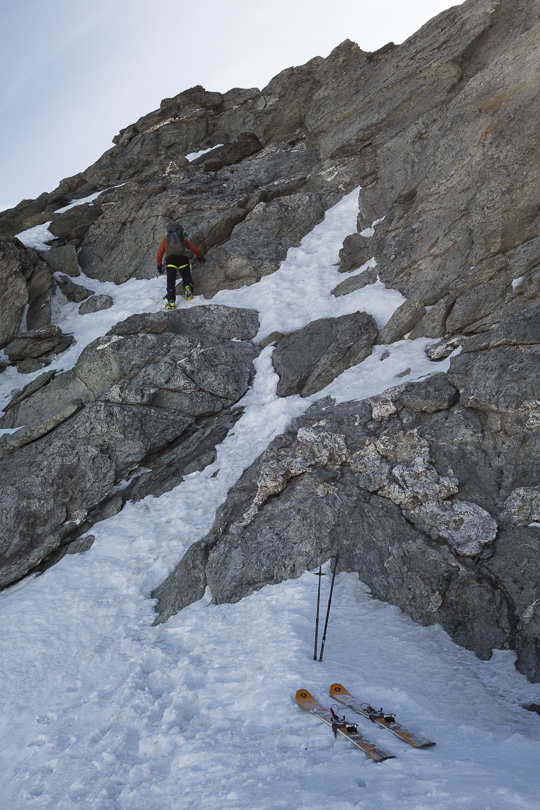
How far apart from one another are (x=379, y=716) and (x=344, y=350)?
9962mm

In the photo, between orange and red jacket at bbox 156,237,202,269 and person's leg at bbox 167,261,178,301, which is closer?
person's leg at bbox 167,261,178,301

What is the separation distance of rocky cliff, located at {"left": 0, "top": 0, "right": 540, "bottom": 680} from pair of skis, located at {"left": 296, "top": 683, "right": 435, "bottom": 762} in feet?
8.98

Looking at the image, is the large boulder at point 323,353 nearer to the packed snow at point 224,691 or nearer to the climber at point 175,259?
the packed snow at point 224,691

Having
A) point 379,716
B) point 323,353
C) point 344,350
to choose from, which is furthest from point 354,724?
point 323,353

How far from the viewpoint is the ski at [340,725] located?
5.05 metres

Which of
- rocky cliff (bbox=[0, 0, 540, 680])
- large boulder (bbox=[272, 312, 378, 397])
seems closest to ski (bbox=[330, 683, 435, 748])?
rocky cliff (bbox=[0, 0, 540, 680])

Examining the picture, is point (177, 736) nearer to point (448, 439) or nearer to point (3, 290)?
point (448, 439)

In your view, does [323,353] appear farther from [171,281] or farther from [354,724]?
[354,724]

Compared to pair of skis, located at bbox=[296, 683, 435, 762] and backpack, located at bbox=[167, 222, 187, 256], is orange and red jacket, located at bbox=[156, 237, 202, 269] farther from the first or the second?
pair of skis, located at bbox=[296, 683, 435, 762]

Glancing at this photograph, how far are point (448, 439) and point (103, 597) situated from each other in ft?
24.6

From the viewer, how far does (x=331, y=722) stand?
5598 mm

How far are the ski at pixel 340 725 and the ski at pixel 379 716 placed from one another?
264mm

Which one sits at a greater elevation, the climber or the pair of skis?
the climber

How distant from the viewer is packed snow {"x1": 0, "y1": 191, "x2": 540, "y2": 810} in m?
4.83
